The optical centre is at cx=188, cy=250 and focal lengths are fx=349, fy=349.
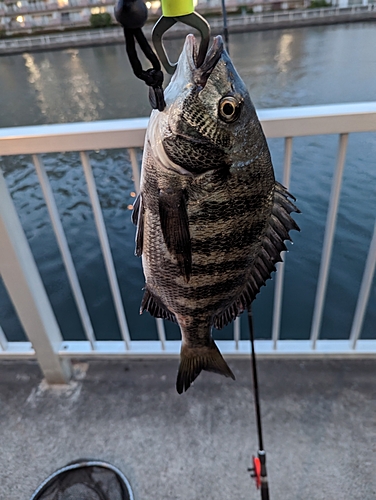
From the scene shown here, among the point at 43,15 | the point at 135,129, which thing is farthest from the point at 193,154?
the point at 43,15

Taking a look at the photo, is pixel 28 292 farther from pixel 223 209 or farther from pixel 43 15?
pixel 43 15

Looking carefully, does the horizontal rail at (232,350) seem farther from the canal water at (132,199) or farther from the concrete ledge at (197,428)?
the canal water at (132,199)

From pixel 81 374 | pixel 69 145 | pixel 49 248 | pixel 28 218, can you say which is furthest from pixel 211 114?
pixel 28 218

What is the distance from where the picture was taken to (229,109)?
61 centimetres

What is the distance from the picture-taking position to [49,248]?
15.6 ft

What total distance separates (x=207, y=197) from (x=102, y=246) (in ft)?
3.01

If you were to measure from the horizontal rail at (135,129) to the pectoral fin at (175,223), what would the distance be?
0.48 m

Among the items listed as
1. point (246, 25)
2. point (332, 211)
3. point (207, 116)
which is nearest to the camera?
point (207, 116)

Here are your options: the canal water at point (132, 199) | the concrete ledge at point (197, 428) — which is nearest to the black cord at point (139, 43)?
the concrete ledge at point (197, 428)

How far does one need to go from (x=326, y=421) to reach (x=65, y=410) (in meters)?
1.23

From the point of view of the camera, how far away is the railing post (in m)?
1.36

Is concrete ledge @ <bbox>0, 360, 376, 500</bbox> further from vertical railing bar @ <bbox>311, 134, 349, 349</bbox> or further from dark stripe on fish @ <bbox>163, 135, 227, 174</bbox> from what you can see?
dark stripe on fish @ <bbox>163, 135, 227, 174</bbox>

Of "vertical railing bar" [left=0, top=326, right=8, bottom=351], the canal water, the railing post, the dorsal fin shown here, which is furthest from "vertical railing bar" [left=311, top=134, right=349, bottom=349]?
the canal water

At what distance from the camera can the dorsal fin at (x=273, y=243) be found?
2.59 feet
